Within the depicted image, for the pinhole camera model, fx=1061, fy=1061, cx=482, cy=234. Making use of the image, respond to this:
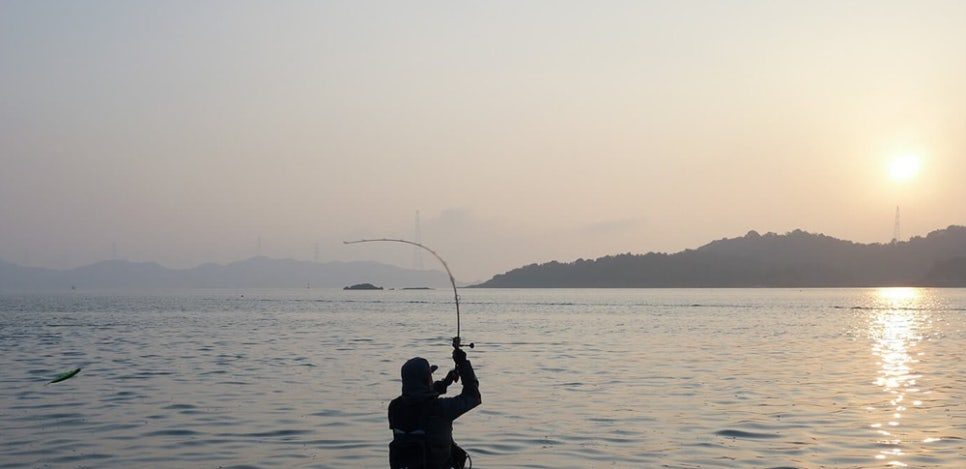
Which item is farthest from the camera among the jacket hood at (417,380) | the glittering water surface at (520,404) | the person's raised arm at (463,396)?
the glittering water surface at (520,404)

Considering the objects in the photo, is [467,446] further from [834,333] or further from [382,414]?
[834,333]

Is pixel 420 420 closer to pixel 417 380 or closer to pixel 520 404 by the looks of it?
pixel 417 380

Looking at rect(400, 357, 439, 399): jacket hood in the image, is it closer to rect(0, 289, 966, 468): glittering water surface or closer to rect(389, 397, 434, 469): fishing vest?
rect(389, 397, 434, 469): fishing vest

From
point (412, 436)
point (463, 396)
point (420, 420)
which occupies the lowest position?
point (412, 436)

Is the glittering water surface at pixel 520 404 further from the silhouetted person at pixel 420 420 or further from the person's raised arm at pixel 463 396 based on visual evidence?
the silhouetted person at pixel 420 420

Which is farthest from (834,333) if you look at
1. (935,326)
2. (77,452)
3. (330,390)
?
(77,452)

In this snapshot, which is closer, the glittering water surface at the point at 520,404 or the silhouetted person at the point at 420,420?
the silhouetted person at the point at 420,420

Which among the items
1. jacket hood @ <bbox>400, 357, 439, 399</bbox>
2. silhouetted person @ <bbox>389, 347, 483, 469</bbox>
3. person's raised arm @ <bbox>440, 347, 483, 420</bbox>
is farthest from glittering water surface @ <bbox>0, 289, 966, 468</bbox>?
jacket hood @ <bbox>400, 357, 439, 399</bbox>

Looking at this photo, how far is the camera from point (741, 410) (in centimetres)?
2355

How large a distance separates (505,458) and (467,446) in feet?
4.18

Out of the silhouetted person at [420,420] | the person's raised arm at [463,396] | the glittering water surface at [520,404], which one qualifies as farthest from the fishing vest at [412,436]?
the glittering water surface at [520,404]

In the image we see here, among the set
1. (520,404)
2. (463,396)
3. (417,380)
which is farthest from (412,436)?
(520,404)

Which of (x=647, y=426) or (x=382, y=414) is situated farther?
(x=382, y=414)

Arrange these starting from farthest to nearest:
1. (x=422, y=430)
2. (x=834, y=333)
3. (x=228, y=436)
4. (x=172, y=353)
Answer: (x=834, y=333)
(x=172, y=353)
(x=228, y=436)
(x=422, y=430)
